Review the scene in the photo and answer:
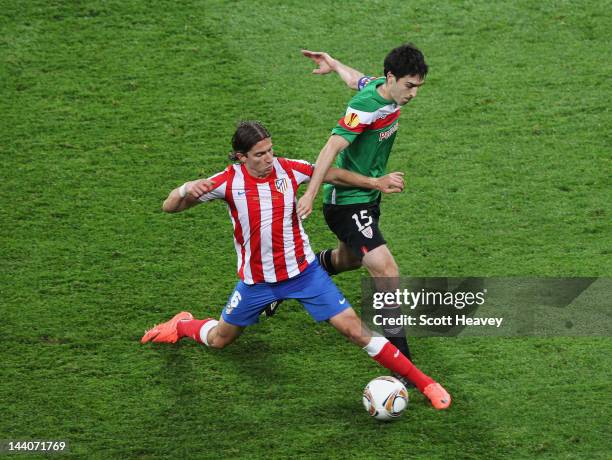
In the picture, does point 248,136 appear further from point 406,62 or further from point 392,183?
point 406,62

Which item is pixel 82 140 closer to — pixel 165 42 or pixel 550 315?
pixel 165 42

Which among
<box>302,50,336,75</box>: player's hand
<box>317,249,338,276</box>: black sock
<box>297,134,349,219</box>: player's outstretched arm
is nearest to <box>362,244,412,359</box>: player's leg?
<box>297,134,349,219</box>: player's outstretched arm

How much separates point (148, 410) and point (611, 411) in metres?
2.79

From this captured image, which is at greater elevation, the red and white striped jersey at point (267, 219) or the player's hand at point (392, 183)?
the player's hand at point (392, 183)

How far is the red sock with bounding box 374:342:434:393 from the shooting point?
628cm

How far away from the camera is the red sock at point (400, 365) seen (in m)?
6.28

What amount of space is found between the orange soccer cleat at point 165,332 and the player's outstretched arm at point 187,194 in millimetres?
1100

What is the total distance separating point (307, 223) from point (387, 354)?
7.18 ft

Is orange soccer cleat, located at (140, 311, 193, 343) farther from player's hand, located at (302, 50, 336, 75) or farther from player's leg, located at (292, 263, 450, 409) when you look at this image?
player's hand, located at (302, 50, 336, 75)

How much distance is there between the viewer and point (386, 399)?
6.11 metres

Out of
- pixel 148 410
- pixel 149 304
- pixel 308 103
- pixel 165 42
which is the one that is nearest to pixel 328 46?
pixel 308 103

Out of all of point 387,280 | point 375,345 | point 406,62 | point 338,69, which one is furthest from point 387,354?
point 338,69

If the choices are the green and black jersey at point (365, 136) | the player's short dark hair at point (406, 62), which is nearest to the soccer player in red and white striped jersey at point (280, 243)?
the green and black jersey at point (365, 136)

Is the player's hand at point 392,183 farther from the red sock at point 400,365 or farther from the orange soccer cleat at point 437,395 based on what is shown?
the orange soccer cleat at point 437,395
